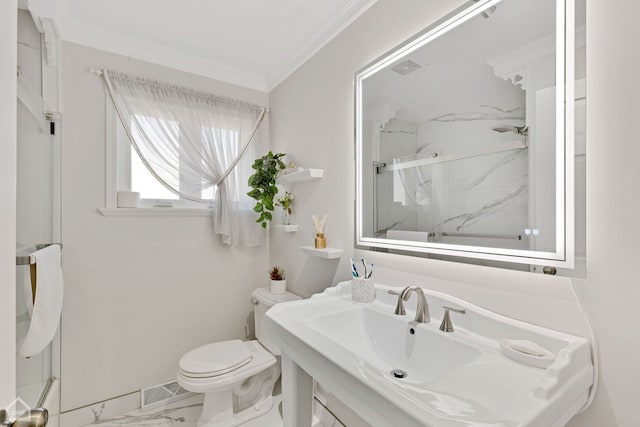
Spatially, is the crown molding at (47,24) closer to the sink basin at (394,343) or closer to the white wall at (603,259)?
the white wall at (603,259)

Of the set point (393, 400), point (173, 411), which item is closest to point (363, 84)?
point (393, 400)

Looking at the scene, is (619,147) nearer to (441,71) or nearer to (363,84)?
(441,71)

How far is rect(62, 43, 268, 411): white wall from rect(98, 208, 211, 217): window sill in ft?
0.11

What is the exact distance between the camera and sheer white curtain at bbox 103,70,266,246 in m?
1.90

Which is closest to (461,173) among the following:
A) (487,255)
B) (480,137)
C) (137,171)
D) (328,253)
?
(480,137)

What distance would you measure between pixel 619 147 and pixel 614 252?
0.26 meters

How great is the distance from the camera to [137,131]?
6.25 feet

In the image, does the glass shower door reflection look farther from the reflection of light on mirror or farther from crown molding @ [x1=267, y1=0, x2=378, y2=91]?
the reflection of light on mirror

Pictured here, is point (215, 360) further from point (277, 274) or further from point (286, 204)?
point (286, 204)

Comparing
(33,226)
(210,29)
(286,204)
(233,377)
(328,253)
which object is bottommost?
(233,377)

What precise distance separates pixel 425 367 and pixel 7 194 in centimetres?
112

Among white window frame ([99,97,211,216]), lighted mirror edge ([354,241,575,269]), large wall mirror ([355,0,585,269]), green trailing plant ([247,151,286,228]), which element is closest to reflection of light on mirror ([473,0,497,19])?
large wall mirror ([355,0,585,269])

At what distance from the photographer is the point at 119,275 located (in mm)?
1845

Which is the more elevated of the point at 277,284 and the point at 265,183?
the point at 265,183
